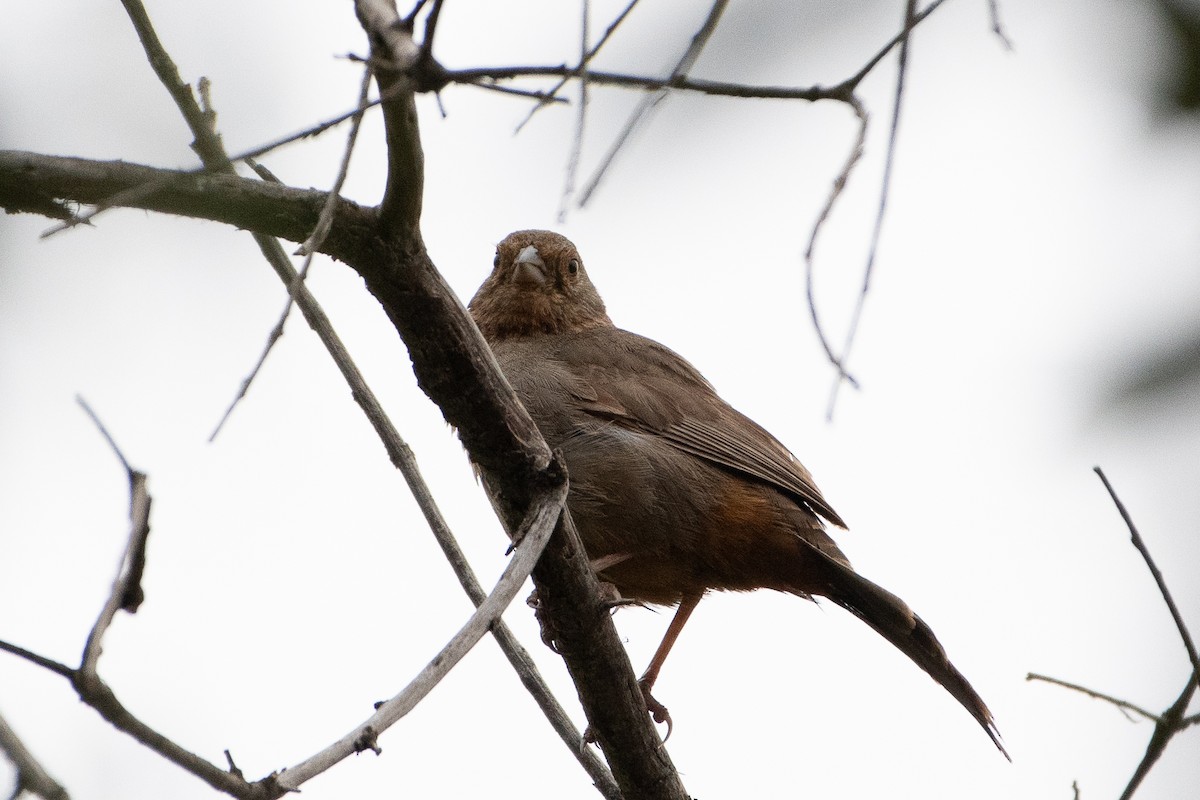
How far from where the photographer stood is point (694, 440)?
5363 millimetres

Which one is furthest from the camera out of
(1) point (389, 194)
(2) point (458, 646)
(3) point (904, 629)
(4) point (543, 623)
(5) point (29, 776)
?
(3) point (904, 629)

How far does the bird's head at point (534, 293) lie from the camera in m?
6.00

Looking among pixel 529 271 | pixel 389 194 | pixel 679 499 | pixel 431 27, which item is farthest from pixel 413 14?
pixel 529 271

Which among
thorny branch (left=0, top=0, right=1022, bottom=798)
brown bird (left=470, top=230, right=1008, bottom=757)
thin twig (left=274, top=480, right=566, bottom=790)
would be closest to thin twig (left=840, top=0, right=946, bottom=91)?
thorny branch (left=0, top=0, right=1022, bottom=798)

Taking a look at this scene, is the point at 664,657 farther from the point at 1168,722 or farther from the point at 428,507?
the point at 1168,722

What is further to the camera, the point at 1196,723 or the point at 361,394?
the point at 361,394

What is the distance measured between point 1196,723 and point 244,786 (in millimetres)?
1919

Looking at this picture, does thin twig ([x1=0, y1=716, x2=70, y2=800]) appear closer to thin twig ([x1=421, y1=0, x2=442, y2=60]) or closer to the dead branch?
thin twig ([x1=421, y1=0, x2=442, y2=60])

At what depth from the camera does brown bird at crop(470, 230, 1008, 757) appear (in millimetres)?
4969

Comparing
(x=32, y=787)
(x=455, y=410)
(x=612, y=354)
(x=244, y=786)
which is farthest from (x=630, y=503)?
(x=32, y=787)

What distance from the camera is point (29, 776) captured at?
1.71m

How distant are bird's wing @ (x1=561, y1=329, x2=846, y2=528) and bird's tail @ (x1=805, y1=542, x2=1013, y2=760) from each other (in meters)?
0.45

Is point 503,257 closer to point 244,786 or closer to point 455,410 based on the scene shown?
point 455,410

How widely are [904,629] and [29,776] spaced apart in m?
3.84
